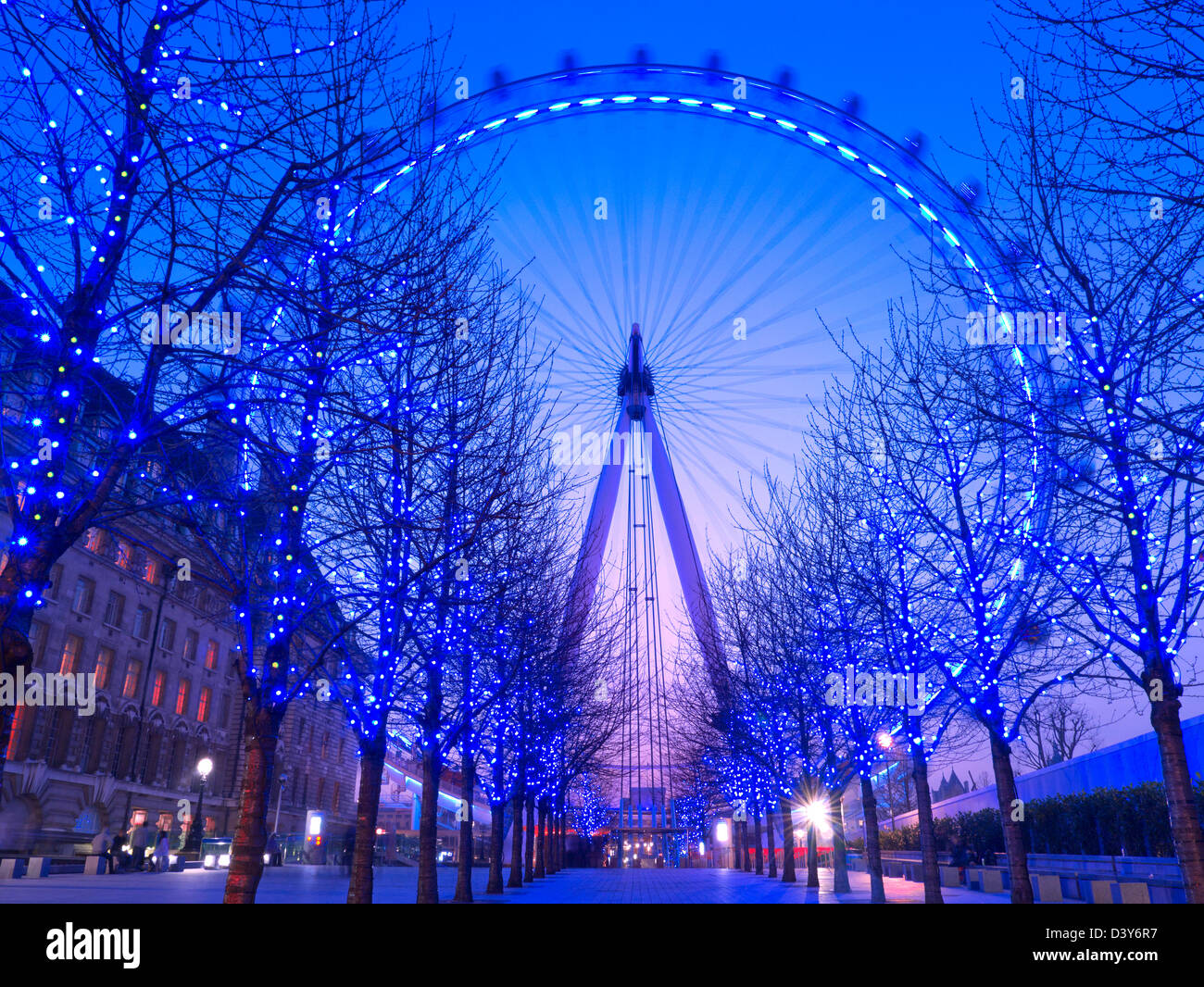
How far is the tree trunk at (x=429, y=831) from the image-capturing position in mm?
18781

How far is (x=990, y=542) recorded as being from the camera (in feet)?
59.9

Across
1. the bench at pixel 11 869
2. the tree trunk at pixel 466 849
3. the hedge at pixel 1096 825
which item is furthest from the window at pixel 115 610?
the hedge at pixel 1096 825

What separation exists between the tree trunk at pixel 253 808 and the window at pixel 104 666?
38110mm

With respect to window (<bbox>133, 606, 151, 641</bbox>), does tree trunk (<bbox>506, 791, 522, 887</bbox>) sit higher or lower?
lower

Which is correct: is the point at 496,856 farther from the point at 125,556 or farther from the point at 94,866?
the point at 125,556

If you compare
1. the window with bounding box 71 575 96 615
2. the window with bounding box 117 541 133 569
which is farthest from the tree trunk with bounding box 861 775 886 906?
the window with bounding box 71 575 96 615

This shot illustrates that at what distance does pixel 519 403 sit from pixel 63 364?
11452 mm

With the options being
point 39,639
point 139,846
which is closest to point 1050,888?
point 139,846

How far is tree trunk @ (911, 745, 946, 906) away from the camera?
63.7ft

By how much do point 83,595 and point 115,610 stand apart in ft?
10.4

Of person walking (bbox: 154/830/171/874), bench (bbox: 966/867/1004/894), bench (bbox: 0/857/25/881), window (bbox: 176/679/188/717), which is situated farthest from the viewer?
window (bbox: 176/679/188/717)

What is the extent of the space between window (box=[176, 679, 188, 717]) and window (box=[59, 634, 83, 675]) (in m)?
10.8

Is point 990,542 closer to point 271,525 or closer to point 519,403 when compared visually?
point 519,403

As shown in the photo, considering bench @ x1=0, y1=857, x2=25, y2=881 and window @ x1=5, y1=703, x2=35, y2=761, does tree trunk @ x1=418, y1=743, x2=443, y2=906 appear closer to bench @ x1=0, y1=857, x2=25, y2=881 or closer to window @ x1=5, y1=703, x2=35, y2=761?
bench @ x1=0, y1=857, x2=25, y2=881
